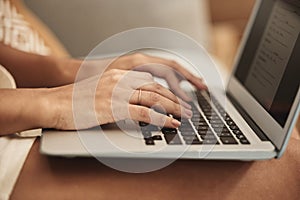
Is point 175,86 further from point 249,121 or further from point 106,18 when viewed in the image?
point 106,18

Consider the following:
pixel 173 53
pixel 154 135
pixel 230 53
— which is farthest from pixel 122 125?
pixel 230 53

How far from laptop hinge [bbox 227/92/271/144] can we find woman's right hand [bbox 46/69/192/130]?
0.10 metres

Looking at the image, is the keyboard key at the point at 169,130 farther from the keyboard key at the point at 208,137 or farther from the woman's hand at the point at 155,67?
the woman's hand at the point at 155,67

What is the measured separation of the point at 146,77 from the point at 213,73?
39 centimetres

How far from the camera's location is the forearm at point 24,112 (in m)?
0.65

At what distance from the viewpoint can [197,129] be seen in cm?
70

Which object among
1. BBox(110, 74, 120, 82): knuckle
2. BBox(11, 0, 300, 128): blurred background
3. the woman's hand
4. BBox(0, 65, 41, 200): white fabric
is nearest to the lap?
BBox(0, 65, 41, 200): white fabric

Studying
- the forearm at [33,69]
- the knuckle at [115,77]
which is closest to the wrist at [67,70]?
the forearm at [33,69]

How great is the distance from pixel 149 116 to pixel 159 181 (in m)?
0.09

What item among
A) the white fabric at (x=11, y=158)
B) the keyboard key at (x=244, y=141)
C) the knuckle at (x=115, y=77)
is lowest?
the white fabric at (x=11, y=158)

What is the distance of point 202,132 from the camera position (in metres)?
0.69

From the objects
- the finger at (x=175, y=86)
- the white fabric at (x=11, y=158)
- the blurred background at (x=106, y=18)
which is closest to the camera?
the white fabric at (x=11, y=158)

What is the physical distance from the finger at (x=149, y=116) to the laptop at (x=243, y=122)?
14 mm

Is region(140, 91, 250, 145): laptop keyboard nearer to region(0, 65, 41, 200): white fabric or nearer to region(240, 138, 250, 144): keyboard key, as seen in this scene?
region(240, 138, 250, 144): keyboard key
